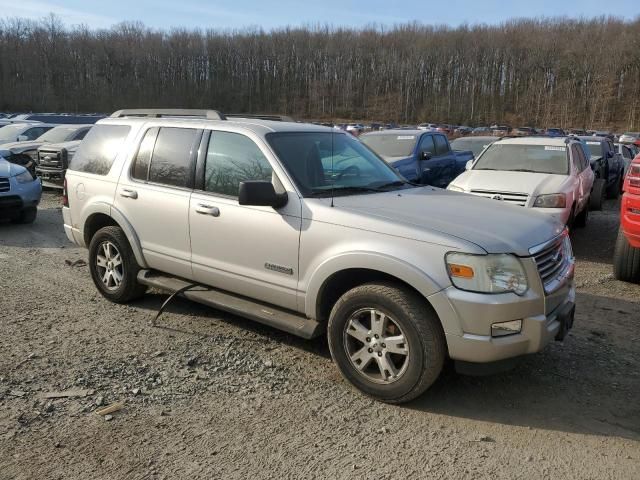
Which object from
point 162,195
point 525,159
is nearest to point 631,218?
point 525,159

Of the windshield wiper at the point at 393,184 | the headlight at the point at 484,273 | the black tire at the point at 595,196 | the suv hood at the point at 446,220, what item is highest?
the windshield wiper at the point at 393,184

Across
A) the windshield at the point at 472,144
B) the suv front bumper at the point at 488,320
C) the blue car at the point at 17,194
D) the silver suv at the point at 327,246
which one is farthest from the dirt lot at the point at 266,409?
the windshield at the point at 472,144

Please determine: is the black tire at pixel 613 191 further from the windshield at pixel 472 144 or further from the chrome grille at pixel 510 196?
the chrome grille at pixel 510 196

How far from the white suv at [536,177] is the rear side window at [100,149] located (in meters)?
4.77

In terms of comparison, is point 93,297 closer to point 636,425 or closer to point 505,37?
point 636,425

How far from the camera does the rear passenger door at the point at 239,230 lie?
157 inches

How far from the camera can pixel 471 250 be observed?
3229mm

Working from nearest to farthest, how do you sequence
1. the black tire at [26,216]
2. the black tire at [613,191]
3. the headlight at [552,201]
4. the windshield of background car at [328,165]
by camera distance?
the windshield of background car at [328,165]
the headlight at [552,201]
the black tire at [26,216]
the black tire at [613,191]

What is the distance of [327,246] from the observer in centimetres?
A: 375

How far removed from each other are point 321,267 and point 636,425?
7.22 feet

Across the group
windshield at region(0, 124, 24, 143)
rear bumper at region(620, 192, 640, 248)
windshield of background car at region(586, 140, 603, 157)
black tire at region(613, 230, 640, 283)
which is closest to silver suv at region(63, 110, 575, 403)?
rear bumper at region(620, 192, 640, 248)

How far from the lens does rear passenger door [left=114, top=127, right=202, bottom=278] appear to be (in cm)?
469

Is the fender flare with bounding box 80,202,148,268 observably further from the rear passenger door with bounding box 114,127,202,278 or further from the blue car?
the blue car

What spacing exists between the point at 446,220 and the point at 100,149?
3.71 meters
